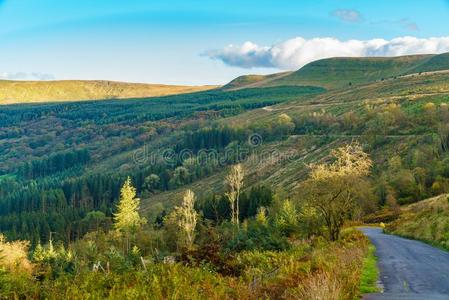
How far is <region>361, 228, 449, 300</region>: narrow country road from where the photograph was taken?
19.5 metres

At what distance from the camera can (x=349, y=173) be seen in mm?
43656

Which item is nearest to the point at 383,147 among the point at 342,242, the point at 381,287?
the point at 342,242

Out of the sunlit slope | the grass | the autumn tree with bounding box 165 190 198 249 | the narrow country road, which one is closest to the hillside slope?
the narrow country road

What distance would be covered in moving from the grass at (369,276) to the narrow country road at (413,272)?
1.15ft

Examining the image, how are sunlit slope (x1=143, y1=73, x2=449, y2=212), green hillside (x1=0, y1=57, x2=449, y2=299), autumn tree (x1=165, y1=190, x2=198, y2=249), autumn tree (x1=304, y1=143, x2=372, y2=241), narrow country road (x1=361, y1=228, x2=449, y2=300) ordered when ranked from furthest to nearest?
1. sunlit slope (x1=143, y1=73, x2=449, y2=212)
2. autumn tree (x1=165, y1=190, x2=198, y2=249)
3. autumn tree (x1=304, y1=143, x2=372, y2=241)
4. narrow country road (x1=361, y1=228, x2=449, y2=300)
5. green hillside (x1=0, y1=57, x2=449, y2=299)

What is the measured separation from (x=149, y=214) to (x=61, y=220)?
2669 centimetres

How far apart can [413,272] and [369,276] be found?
322 cm

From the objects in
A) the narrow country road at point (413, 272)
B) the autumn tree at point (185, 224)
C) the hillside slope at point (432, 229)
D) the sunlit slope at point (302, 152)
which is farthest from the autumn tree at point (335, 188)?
the sunlit slope at point (302, 152)

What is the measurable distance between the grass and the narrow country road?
0.35 meters

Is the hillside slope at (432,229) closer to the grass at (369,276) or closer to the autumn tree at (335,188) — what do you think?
the autumn tree at (335,188)

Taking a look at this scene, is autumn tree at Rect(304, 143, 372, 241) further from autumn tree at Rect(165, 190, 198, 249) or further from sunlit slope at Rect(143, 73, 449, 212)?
sunlit slope at Rect(143, 73, 449, 212)

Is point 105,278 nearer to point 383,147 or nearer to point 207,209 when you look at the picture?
point 207,209

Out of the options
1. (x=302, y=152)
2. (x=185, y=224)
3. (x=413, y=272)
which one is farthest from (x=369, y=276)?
(x=302, y=152)

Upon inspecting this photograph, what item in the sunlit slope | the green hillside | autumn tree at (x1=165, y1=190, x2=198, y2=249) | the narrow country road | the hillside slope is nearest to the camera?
the green hillside
